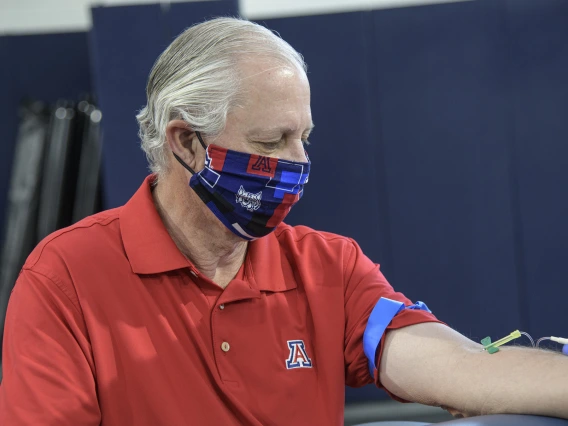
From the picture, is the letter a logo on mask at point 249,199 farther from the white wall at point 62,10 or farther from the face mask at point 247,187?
the white wall at point 62,10

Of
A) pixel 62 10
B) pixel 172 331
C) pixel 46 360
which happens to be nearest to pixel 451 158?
pixel 172 331

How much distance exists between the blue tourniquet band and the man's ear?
1.61 ft

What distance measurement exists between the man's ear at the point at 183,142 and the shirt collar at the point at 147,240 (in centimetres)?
12

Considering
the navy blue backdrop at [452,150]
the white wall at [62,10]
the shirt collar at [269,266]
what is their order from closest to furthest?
the shirt collar at [269,266]
the navy blue backdrop at [452,150]
the white wall at [62,10]

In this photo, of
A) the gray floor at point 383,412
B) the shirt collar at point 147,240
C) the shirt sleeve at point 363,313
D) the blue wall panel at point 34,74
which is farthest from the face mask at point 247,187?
the blue wall panel at point 34,74

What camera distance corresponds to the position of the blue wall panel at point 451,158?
3562 mm

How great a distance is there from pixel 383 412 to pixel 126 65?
2.01m

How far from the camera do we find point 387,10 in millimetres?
3553

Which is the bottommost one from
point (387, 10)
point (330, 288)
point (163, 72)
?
point (330, 288)

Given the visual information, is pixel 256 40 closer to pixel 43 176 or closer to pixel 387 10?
pixel 387 10

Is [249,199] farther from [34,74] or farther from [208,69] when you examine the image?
[34,74]

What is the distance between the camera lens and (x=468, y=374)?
1.42 metres

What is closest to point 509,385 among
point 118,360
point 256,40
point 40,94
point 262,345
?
point 262,345

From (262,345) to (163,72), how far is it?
0.60 metres
